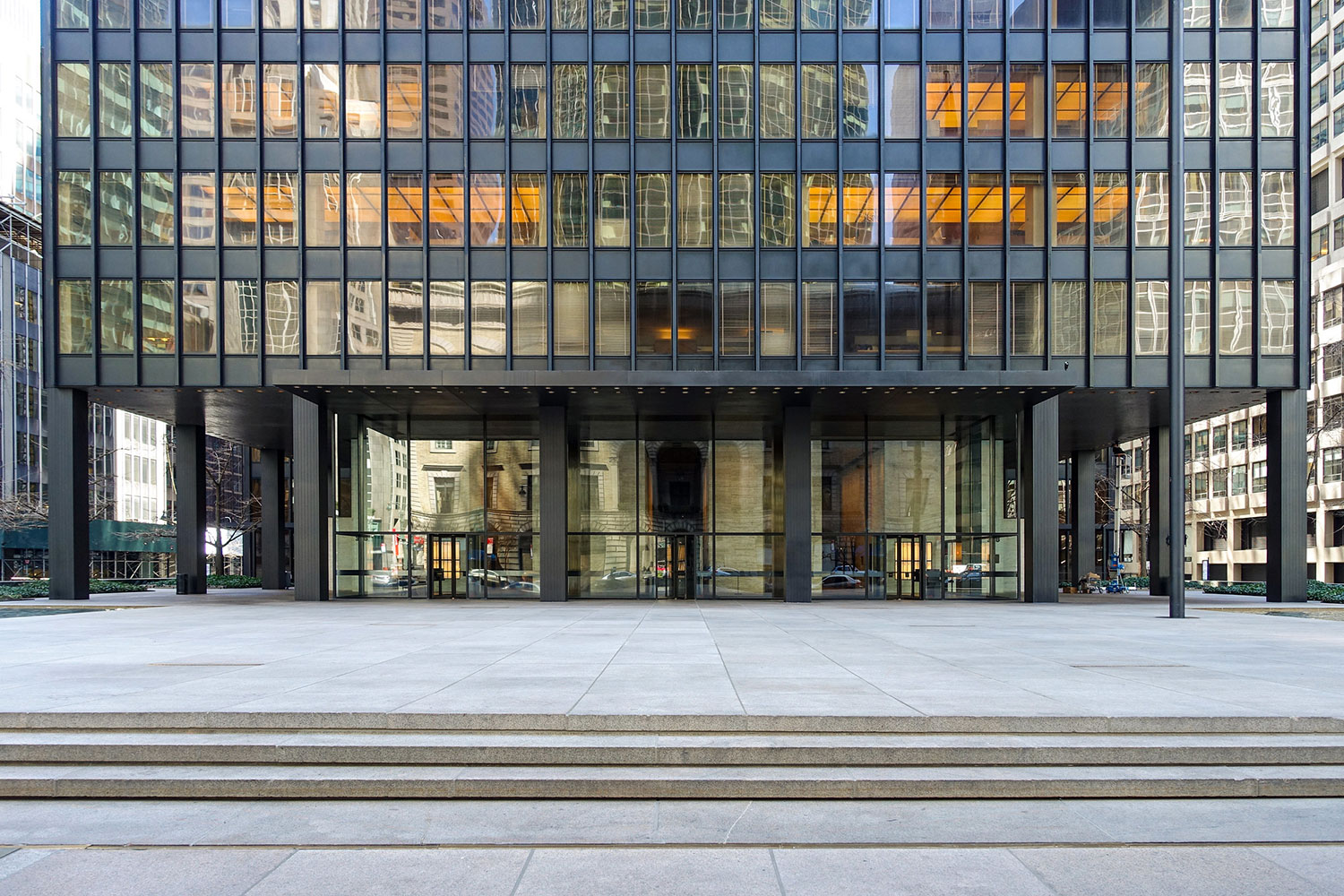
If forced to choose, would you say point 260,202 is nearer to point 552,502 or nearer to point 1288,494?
point 552,502

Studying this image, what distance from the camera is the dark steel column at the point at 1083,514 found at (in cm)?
4369

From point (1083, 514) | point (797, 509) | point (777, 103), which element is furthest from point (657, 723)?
point (1083, 514)

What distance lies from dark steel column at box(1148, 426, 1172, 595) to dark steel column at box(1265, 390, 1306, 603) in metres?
6.12

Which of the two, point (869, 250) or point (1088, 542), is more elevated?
point (869, 250)

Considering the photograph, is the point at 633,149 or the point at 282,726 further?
the point at 633,149

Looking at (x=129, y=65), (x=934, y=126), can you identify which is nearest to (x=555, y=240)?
(x=934, y=126)

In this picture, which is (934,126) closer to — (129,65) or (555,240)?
(555,240)

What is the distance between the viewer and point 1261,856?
675 cm

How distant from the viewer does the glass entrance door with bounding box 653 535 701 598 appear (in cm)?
3303

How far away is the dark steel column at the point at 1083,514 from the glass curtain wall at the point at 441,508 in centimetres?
2793

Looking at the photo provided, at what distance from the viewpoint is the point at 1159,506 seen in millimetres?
37750

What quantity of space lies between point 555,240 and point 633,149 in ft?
13.6

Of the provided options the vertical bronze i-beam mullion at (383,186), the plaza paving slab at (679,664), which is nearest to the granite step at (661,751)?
the plaza paving slab at (679,664)

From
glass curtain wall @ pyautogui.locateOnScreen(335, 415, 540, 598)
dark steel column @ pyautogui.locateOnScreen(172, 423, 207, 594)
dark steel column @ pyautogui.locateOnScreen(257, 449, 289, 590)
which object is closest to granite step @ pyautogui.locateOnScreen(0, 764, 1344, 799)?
glass curtain wall @ pyautogui.locateOnScreen(335, 415, 540, 598)
